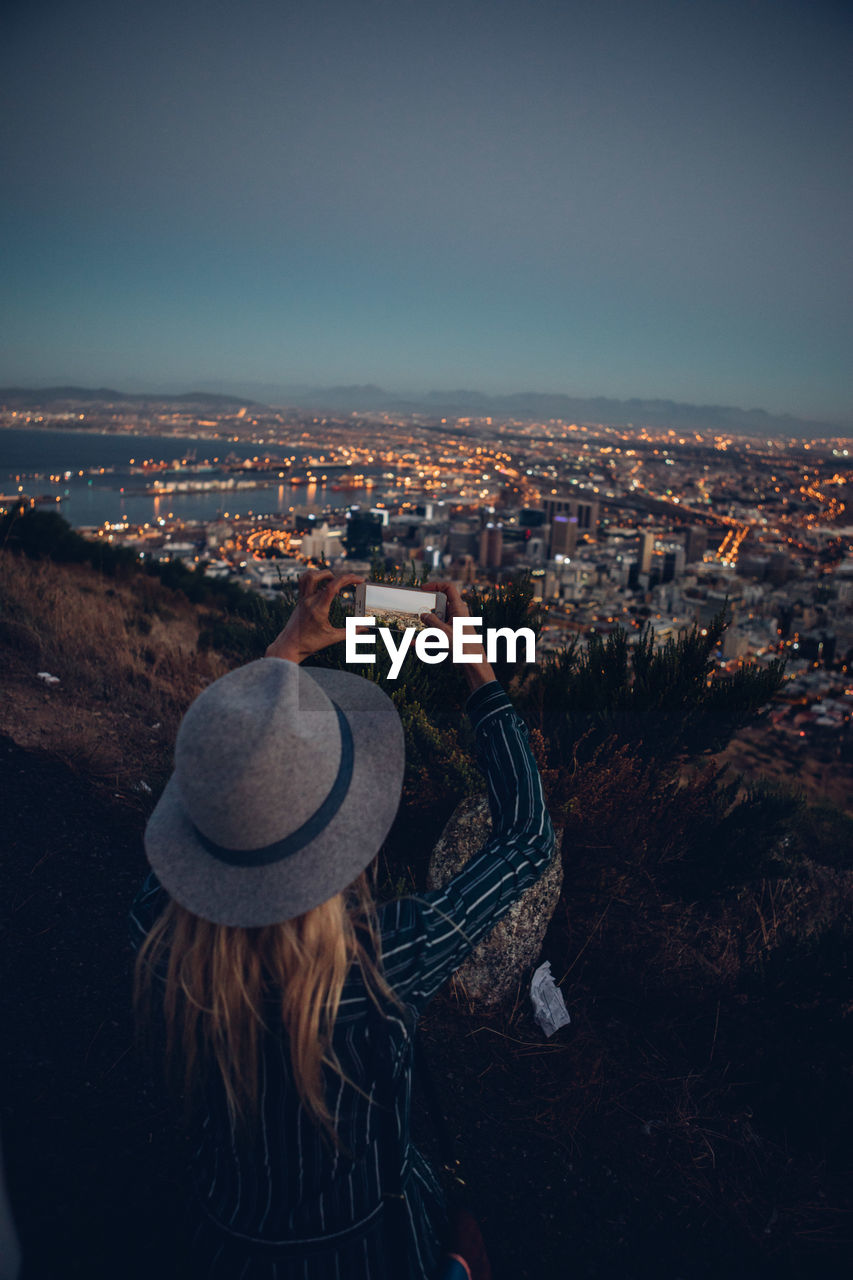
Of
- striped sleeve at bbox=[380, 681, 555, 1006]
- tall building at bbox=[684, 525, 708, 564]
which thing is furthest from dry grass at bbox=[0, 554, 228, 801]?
tall building at bbox=[684, 525, 708, 564]

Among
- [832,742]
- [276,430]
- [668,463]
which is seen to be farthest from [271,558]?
[276,430]

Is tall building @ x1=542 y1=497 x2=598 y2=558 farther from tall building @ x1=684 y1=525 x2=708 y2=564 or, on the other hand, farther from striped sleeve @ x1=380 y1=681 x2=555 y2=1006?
striped sleeve @ x1=380 y1=681 x2=555 y2=1006

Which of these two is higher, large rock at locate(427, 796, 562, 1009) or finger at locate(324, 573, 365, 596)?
finger at locate(324, 573, 365, 596)

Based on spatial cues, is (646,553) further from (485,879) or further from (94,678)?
(485,879)

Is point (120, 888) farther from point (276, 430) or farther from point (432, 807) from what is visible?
point (276, 430)

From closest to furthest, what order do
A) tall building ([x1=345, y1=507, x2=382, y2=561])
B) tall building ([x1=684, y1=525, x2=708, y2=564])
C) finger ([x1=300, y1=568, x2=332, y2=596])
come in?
finger ([x1=300, y1=568, x2=332, y2=596]) → tall building ([x1=345, y1=507, x2=382, y2=561]) → tall building ([x1=684, y1=525, x2=708, y2=564])

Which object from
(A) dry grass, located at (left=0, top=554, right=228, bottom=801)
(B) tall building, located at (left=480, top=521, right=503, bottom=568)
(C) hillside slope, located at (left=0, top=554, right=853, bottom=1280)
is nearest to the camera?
(C) hillside slope, located at (left=0, top=554, right=853, bottom=1280)

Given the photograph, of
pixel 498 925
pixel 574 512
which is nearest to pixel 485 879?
pixel 498 925
